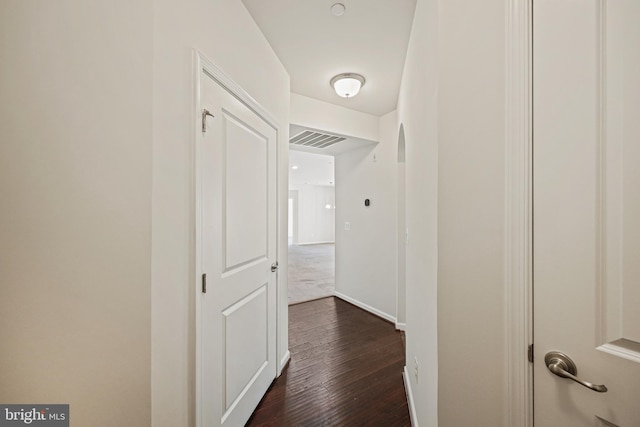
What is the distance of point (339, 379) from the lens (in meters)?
1.96

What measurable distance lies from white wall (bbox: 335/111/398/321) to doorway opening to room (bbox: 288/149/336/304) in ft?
2.68

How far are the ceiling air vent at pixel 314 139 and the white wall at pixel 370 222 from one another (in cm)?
55

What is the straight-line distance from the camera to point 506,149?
0.75 meters

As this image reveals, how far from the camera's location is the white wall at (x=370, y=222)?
123 inches

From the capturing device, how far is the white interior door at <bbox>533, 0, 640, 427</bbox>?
0.59 metres

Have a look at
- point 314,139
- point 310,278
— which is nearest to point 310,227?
point 310,278

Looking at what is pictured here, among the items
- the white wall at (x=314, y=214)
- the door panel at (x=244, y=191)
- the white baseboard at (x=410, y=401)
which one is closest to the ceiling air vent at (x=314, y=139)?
the door panel at (x=244, y=191)

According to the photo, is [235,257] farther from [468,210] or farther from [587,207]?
[587,207]

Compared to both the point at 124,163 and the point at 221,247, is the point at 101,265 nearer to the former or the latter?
the point at 124,163

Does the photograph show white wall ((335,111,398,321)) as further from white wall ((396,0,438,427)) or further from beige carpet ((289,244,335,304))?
white wall ((396,0,438,427))

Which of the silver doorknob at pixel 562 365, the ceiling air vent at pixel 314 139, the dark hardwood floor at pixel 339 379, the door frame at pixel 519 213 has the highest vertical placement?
the ceiling air vent at pixel 314 139

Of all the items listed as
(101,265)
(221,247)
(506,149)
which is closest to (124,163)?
(101,265)

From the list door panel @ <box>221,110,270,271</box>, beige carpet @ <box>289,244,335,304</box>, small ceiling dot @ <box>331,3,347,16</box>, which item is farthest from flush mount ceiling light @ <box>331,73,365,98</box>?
beige carpet @ <box>289,244,335,304</box>

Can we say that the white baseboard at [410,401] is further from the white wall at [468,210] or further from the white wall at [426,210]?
the white wall at [468,210]
